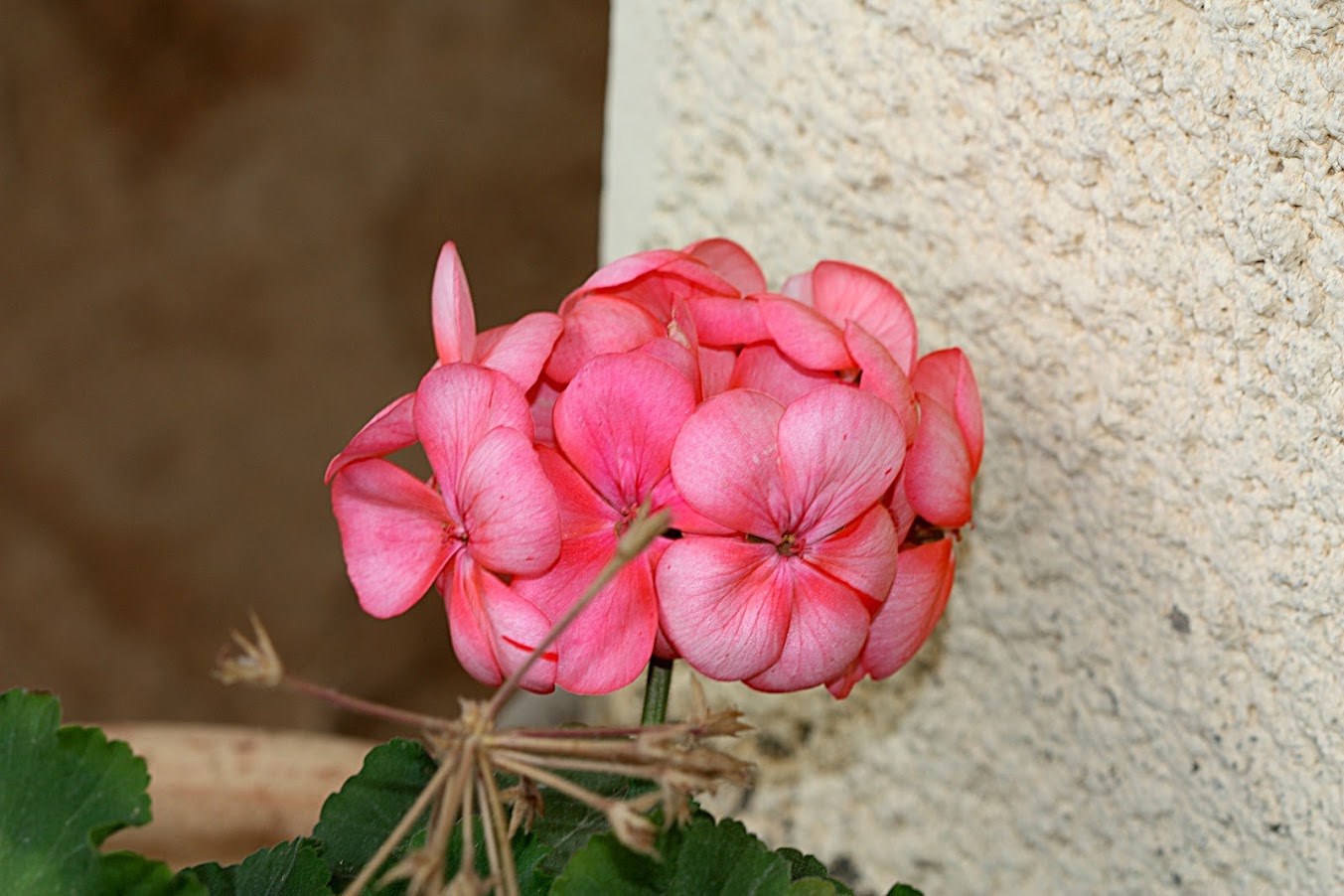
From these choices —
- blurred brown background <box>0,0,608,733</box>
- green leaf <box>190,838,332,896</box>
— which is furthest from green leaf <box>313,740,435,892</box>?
blurred brown background <box>0,0,608,733</box>

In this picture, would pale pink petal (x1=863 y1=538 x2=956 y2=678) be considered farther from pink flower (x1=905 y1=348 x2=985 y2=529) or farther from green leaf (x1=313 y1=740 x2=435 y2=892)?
green leaf (x1=313 y1=740 x2=435 y2=892)

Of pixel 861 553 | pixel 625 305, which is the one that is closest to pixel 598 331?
pixel 625 305

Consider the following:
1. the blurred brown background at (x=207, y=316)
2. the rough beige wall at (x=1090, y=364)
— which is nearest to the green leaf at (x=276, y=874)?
the rough beige wall at (x=1090, y=364)

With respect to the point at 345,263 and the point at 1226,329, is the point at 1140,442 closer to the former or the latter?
the point at 1226,329

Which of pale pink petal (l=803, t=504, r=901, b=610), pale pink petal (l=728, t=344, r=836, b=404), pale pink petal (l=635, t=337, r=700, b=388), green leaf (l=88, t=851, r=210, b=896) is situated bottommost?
green leaf (l=88, t=851, r=210, b=896)

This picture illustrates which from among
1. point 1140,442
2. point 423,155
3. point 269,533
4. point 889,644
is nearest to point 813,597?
point 889,644

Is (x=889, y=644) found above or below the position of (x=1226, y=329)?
below
